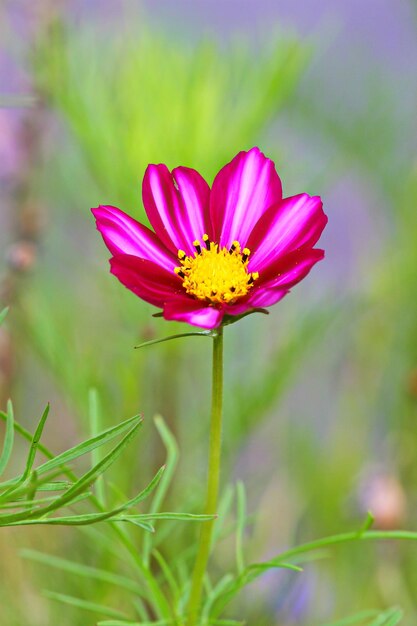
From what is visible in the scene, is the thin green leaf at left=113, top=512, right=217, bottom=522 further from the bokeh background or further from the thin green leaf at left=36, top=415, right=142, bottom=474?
the bokeh background

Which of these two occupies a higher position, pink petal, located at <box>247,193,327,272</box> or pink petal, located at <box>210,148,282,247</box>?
pink petal, located at <box>210,148,282,247</box>

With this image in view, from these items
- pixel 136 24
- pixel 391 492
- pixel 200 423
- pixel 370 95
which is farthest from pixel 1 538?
pixel 370 95

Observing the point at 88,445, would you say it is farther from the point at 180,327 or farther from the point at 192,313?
the point at 180,327

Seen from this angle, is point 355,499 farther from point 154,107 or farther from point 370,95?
point 370,95

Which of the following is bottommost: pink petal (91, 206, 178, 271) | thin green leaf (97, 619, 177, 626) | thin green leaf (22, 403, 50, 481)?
thin green leaf (97, 619, 177, 626)

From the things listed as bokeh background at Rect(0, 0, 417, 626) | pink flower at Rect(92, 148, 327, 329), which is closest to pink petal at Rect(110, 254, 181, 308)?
pink flower at Rect(92, 148, 327, 329)

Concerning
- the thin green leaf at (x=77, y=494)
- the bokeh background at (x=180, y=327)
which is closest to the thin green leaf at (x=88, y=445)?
the thin green leaf at (x=77, y=494)

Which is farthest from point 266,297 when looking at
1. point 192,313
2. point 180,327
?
point 180,327

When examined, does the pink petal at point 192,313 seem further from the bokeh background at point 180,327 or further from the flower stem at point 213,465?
the bokeh background at point 180,327
